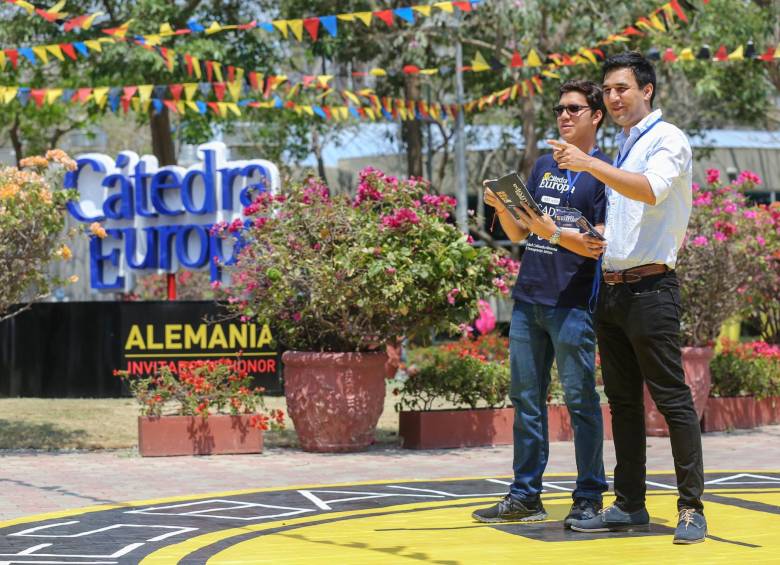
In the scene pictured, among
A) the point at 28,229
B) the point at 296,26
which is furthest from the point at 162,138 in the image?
the point at 28,229

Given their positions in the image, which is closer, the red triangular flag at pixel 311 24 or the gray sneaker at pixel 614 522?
the gray sneaker at pixel 614 522

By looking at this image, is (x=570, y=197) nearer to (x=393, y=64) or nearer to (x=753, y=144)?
(x=393, y=64)

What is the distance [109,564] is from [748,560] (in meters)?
2.70

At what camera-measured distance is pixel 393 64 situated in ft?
87.5

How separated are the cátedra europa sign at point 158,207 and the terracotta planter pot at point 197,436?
6.63m

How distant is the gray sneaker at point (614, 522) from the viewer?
6598mm

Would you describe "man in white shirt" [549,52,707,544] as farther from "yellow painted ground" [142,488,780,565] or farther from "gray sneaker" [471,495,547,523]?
"gray sneaker" [471,495,547,523]

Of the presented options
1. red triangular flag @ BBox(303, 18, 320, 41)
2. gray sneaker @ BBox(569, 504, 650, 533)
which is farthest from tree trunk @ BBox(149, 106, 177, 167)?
gray sneaker @ BBox(569, 504, 650, 533)

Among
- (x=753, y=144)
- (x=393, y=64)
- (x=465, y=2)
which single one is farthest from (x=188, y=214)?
(x=753, y=144)

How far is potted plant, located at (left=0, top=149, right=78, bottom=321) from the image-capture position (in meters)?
10.7

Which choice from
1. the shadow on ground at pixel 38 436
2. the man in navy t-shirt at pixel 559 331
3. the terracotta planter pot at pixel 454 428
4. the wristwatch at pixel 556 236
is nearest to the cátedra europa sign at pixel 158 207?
the shadow on ground at pixel 38 436

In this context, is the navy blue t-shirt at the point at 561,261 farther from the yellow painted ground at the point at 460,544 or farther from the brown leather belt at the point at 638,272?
the yellow painted ground at the point at 460,544

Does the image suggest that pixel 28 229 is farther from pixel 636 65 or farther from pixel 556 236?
pixel 636 65

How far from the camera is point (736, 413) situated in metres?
12.6
